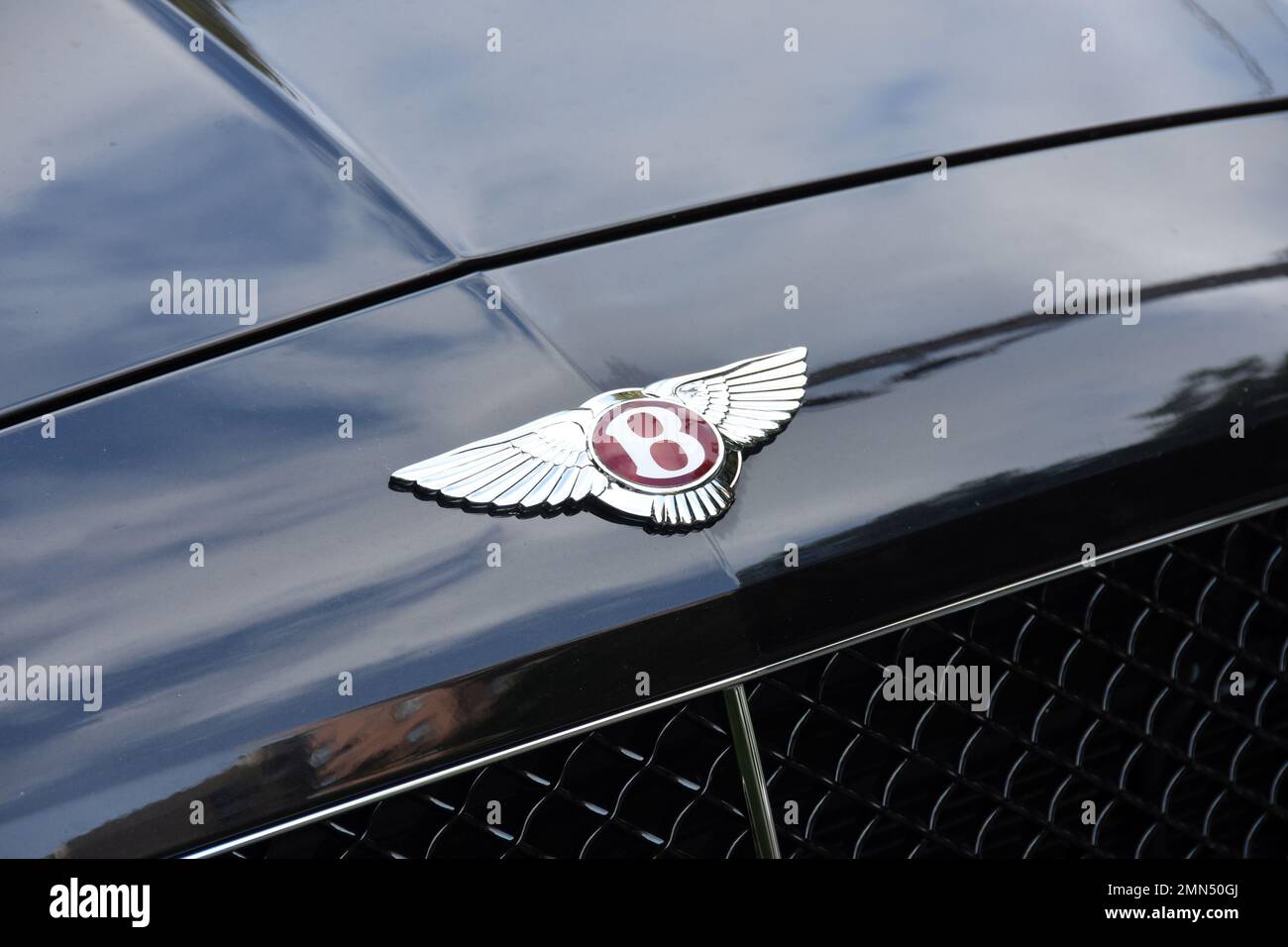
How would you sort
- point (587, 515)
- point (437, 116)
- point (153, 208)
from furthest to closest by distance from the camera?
point (437, 116) < point (153, 208) < point (587, 515)

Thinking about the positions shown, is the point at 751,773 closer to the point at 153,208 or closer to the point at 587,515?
the point at 587,515

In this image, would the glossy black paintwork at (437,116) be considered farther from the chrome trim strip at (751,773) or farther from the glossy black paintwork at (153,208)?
the chrome trim strip at (751,773)

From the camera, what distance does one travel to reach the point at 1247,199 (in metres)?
1.52

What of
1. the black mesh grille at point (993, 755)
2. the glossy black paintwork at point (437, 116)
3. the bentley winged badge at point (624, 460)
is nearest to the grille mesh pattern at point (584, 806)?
the black mesh grille at point (993, 755)

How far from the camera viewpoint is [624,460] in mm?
1200

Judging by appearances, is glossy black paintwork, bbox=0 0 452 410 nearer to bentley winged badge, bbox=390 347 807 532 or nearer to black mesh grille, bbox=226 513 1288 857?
bentley winged badge, bbox=390 347 807 532

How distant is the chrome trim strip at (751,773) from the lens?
121 centimetres

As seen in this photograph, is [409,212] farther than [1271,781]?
No

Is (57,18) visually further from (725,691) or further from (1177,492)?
(1177,492)

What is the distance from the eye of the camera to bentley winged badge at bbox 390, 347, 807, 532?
118cm

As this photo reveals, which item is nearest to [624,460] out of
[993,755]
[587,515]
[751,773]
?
[587,515]

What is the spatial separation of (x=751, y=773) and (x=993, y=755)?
12.4 inches

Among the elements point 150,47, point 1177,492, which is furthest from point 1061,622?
point 150,47
